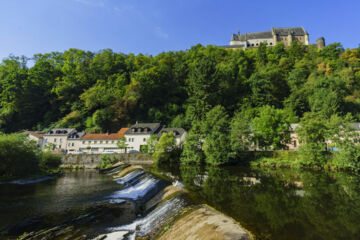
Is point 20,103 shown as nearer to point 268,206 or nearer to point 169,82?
point 169,82

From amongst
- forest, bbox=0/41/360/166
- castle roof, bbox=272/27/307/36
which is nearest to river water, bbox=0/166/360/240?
forest, bbox=0/41/360/166

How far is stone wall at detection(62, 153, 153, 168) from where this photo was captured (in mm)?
43094

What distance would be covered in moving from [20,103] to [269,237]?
276 feet

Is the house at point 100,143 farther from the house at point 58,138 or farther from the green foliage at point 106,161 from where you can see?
the green foliage at point 106,161

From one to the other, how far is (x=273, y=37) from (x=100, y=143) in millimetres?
94360

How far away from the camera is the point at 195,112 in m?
56.0

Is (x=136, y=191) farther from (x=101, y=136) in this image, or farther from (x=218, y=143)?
(x=101, y=136)

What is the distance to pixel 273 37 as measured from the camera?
315ft

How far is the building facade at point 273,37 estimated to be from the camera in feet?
309

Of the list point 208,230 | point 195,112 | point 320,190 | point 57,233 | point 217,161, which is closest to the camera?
point 208,230

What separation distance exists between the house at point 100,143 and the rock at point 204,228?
47904 millimetres

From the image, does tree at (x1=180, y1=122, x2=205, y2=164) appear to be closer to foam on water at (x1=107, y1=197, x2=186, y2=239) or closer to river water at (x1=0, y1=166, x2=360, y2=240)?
river water at (x1=0, y1=166, x2=360, y2=240)

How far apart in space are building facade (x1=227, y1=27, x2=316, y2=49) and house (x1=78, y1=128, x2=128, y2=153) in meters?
75.3

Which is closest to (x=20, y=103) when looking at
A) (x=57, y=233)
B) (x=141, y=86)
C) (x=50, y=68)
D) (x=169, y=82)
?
(x=50, y=68)
